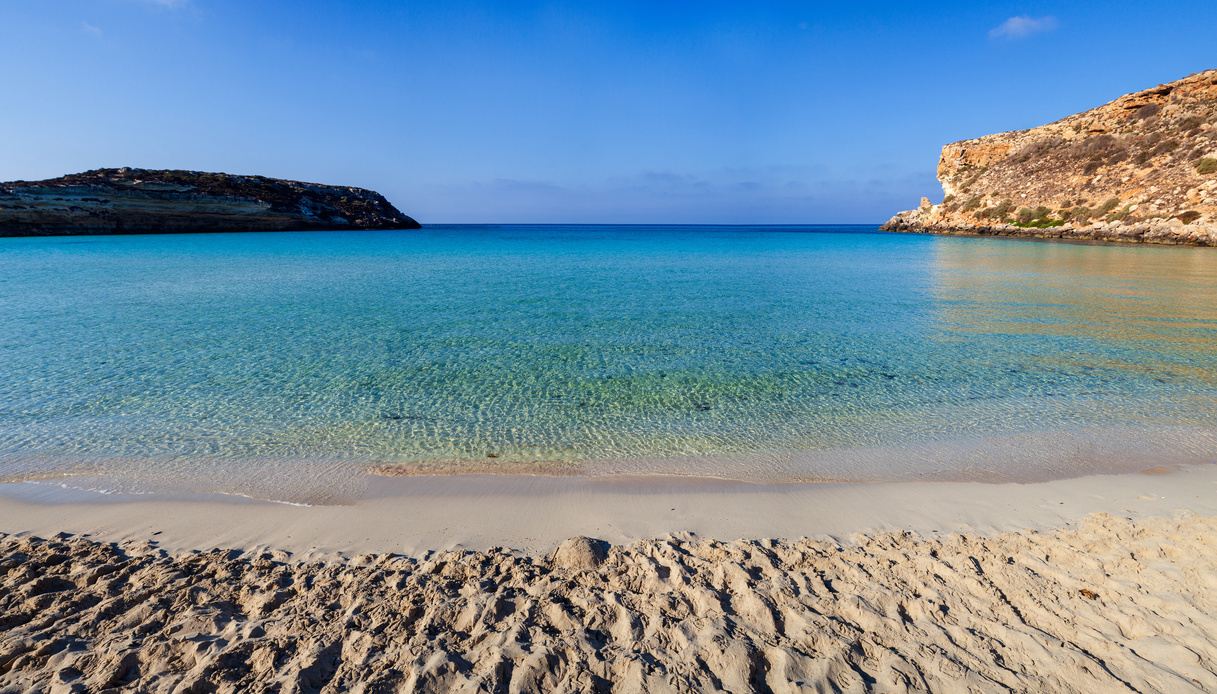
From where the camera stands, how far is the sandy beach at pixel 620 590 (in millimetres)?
3094

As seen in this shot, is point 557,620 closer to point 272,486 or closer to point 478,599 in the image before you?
point 478,599

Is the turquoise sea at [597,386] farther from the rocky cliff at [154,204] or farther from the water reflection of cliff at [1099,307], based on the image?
the rocky cliff at [154,204]

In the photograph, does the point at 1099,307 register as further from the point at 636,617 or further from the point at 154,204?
the point at 154,204

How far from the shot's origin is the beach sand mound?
3.06 m

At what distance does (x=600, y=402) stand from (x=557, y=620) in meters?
5.00

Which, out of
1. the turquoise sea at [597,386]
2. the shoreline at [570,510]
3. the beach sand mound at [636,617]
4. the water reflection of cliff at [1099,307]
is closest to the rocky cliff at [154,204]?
the turquoise sea at [597,386]

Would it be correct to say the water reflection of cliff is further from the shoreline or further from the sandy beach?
the sandy beach

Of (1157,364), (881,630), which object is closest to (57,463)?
(881,630)

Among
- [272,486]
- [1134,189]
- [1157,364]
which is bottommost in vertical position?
[272,486]

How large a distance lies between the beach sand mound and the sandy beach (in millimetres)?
16

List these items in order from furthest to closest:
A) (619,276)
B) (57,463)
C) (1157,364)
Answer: (619,276) < (1157,364) < (57,463)

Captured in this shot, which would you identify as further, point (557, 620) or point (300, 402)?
point (300, 402)

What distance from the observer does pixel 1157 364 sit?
10125 mm

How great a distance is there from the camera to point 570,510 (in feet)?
17.5
